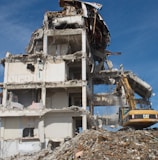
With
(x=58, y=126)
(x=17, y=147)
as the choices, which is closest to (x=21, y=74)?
(x=58, y=126)

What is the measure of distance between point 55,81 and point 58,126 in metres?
5.65

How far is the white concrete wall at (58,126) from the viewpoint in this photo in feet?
115

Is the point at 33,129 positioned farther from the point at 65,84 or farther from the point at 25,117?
the point at 65,84

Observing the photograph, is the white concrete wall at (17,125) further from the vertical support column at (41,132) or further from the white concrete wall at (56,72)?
the white concrete wall at (56,72)

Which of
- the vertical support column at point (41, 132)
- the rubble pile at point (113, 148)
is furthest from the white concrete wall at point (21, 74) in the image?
the rubble pile at point (113, 148)

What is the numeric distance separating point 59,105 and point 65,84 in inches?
131

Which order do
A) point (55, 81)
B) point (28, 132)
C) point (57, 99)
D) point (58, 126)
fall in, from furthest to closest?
1. point (57, 99)
2. point (55, 81)
3. point (28, 132)
4. point (58, 126)

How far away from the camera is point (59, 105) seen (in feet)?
126

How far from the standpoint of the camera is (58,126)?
116 feet

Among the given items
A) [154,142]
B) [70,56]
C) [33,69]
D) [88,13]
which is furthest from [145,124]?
[88,13]

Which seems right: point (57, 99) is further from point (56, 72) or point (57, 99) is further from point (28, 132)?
point (28, 132)

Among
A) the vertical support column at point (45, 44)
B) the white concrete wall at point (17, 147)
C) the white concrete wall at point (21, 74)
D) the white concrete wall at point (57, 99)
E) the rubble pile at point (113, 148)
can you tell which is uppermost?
the vertical support column at point (45, 44)

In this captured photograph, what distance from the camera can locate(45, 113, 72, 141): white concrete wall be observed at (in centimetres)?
3509

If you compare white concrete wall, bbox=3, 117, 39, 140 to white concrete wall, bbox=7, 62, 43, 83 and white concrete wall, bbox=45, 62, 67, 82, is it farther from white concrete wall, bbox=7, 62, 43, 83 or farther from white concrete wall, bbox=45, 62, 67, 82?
white concrete wall, bbox=45, 62, 67, 82
